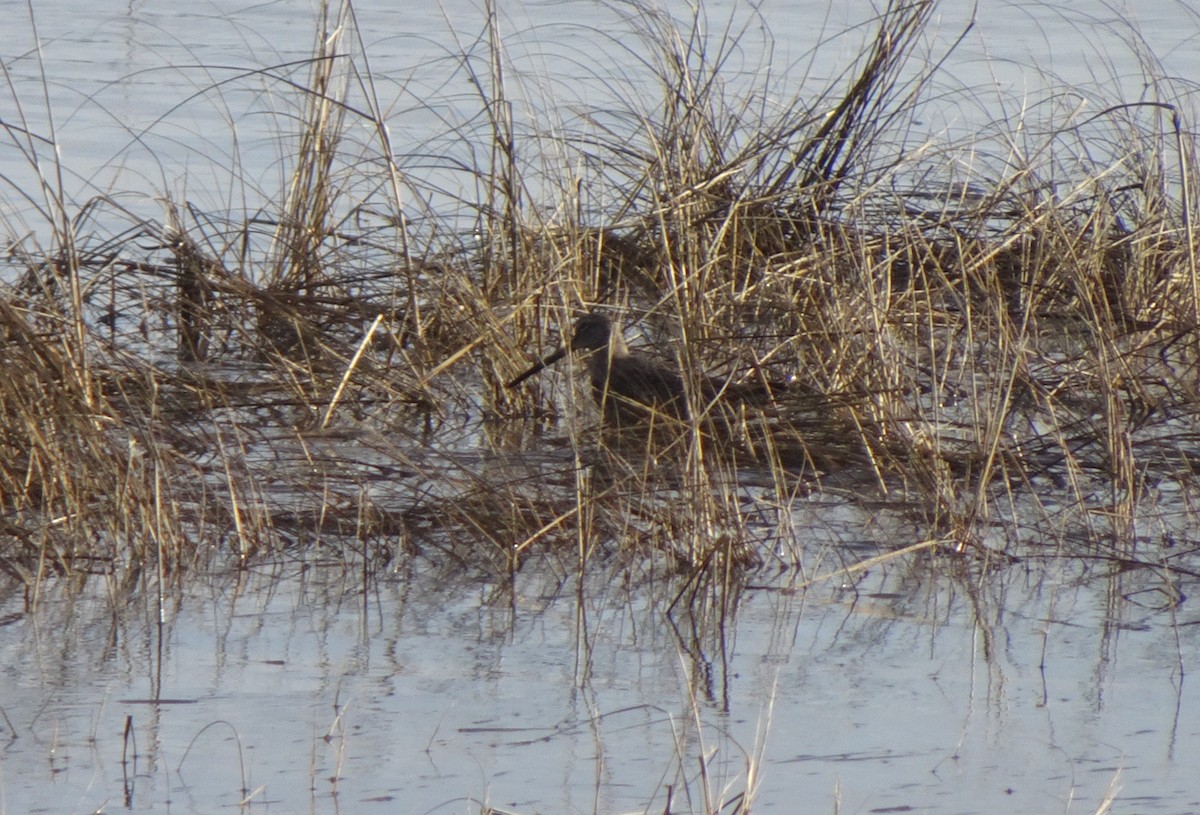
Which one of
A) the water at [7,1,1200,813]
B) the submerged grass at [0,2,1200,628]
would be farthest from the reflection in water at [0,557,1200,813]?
the submerged grass at [0,2,1200,628]

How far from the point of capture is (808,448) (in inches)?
211

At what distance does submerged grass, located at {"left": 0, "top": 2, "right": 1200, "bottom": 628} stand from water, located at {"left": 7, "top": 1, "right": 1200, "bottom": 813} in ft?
0.51

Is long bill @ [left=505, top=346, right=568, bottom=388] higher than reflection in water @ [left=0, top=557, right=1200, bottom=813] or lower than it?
higher

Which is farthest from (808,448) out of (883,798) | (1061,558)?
(883,798)

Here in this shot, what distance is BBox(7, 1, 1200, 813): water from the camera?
3.31 metres

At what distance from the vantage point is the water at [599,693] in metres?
3.31

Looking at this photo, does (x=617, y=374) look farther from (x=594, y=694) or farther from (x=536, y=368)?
(x=594, y=694)

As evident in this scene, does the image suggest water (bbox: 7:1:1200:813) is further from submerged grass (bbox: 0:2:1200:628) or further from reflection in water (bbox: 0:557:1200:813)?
submerged grass (bbox: 0:2:1200:628)

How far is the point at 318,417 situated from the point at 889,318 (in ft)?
5.35

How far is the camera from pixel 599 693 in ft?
12.3

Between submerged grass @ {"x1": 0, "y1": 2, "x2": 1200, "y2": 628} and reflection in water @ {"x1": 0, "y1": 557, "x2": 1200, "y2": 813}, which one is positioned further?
submerged grass @ {"x1": 0, "y1": 2, "x2": 1200, "y2": 628}

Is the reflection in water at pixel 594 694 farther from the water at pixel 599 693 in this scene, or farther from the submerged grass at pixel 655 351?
the submerged grass at pixel 655 351

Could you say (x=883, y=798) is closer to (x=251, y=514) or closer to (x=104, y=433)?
(x=251, y=514)

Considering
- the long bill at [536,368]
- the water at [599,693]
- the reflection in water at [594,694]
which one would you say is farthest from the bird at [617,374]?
the reflection in water at [594,694]
